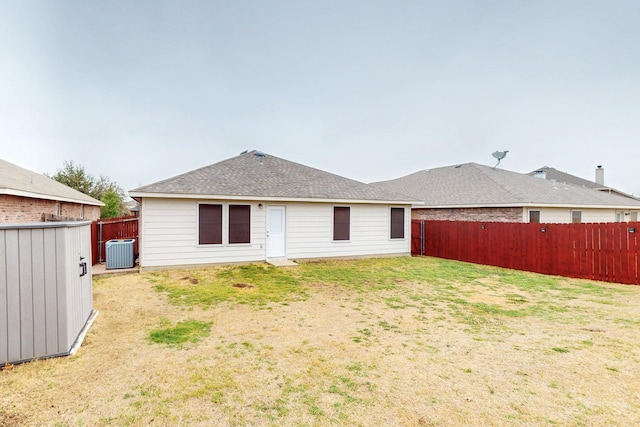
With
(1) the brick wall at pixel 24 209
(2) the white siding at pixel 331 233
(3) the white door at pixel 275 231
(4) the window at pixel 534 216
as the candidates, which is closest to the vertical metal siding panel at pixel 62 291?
(1) the brick wall at pixel 24 209

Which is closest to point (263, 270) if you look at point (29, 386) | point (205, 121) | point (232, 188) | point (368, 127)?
point (232, 188)

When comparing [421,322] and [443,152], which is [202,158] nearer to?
[443,152]

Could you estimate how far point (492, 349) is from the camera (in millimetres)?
4164

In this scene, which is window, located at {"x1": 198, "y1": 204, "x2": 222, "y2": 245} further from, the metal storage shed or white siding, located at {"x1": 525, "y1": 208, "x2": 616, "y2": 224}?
white siding, located at {"x1": 525, "y1": 208, "x2": 616, "y2": 224}

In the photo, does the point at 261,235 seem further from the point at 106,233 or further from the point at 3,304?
the point at 3,304

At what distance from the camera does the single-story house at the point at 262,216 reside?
383 inches

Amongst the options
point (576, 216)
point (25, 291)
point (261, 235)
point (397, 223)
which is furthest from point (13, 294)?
point (576, 216)

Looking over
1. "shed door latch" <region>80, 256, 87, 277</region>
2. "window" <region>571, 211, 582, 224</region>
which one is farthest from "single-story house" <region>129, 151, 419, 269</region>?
"window" <region>571, 211, 582, 224</region>

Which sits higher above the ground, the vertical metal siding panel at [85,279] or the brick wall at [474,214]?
the brick wall at [474,214]

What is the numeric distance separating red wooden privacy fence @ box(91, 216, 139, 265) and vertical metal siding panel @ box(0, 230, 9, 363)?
782cm

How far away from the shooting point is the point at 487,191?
1598cm

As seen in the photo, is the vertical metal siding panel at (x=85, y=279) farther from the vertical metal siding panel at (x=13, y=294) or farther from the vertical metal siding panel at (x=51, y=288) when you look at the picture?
the vertical metal siding panel at (x=13, y=294)

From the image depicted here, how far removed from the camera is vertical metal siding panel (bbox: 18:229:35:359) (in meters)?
3.55

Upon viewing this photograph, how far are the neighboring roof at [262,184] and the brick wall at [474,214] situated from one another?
16.9 feet
